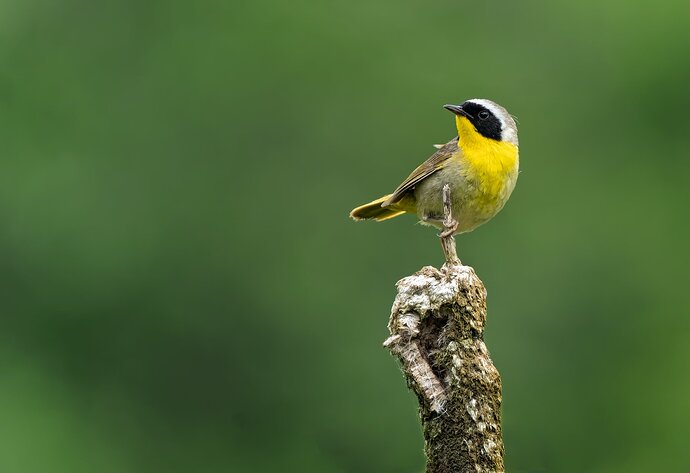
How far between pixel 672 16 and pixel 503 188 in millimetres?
15124

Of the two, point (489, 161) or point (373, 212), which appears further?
point (373, 212)

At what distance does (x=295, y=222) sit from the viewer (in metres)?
19.4

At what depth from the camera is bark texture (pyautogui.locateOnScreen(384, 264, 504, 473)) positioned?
482 centimetres

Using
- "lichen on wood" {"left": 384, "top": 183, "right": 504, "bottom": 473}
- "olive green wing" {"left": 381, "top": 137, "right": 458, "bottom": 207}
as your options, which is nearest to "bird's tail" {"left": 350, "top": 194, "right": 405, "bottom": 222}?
"olive green wing" {"left": 381, "top": 137, "right": 458, "bottom": 207}

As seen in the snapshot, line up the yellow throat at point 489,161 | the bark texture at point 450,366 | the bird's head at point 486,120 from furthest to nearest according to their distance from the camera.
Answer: the bird's head at point 486,120
the yellow throat at point 489,161
the bark texture at point 450,366

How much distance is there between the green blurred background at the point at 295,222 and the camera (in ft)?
57.2

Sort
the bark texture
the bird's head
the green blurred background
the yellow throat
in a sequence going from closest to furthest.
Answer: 1. the bark texture
2. the yellow throat
3. the bird's head
4. the green blurred background

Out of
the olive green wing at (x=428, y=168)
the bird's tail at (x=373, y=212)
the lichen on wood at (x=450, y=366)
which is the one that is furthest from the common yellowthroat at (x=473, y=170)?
the lichen on wood at (x=450, y=366)

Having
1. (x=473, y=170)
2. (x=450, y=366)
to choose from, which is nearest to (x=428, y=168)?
(x=473, y=170)

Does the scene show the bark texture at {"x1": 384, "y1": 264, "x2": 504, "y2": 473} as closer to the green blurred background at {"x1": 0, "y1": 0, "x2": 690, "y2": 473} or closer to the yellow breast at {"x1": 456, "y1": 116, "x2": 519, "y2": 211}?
the yellow breast at {"x1": 456, "y1": 116, "x2": 519, "y2": 211}

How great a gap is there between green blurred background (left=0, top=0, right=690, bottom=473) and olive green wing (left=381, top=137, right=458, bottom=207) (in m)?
6.99

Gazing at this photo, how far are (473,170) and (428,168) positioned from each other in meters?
0.42

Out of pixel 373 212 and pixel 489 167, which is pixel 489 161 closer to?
Result: pixel 489 167

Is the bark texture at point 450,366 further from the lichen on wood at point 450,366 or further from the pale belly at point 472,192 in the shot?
the pale belly at point 472,192
